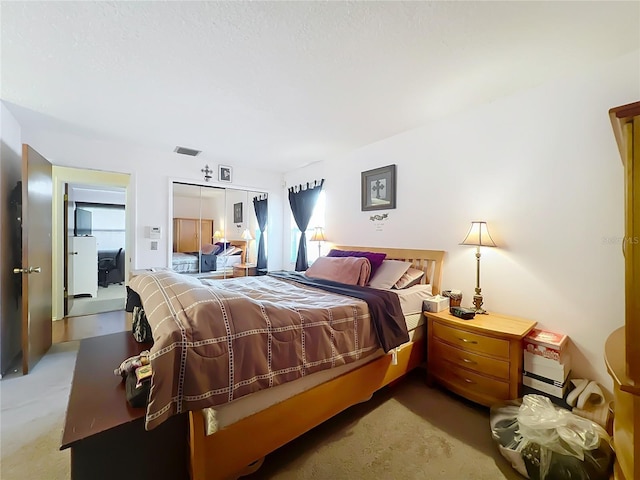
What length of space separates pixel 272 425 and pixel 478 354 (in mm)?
1574

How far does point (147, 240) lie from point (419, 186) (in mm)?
3638

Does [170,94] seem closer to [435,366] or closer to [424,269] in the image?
[424,269]

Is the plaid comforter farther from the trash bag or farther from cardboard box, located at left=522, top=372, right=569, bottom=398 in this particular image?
cardboard box, located at left=522, top=372, right=569, bottom=398

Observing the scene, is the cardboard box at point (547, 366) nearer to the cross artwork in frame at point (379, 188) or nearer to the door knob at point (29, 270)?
the cross artwork in frame at point (379, 188)

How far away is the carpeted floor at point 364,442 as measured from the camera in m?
1.47

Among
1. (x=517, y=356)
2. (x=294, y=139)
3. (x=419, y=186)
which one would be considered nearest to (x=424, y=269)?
(x=419, y=186)

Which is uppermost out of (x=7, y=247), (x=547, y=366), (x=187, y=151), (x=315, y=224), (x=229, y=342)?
(x=187, y=151)

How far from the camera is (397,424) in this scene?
1.86 m

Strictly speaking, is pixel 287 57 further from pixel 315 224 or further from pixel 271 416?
pixel 315 224

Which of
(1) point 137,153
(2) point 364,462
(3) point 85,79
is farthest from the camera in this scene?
(1) point 137,153

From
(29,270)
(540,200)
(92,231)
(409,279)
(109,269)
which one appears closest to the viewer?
(540,200)

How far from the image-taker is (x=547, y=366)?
1830mm

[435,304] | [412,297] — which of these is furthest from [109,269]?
[435,304]

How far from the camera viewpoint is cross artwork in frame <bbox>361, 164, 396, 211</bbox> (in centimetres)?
322
